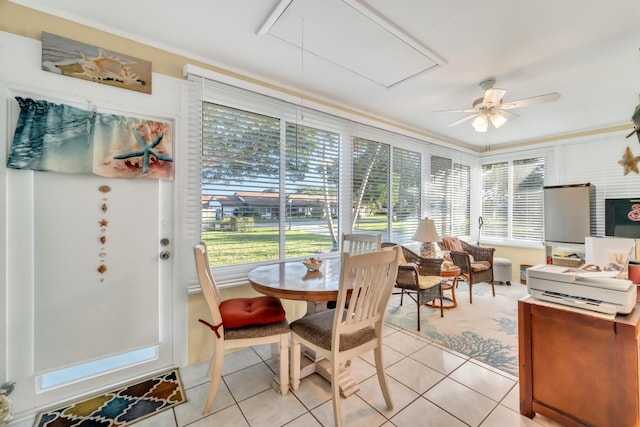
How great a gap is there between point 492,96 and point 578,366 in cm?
233

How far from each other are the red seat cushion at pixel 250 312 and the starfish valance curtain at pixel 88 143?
1.16 m

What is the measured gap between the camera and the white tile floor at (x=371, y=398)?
161 centimetres

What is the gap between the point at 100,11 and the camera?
1.75m

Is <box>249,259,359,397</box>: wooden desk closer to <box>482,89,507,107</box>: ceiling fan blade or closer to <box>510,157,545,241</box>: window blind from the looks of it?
<box>482,89,507,107</box>: ceiling fan blade

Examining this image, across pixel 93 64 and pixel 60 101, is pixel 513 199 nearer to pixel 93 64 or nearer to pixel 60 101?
pixel 93 64

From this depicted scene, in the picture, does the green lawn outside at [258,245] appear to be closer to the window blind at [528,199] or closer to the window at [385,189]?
the window at [385,189]

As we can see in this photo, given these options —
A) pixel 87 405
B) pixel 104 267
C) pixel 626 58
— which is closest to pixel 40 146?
pixel 104 267

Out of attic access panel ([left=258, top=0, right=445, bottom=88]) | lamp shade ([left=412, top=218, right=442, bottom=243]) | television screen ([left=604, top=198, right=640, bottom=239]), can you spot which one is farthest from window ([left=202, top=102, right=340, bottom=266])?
television screen ([left=604, top=198, right=640, bottom=239])

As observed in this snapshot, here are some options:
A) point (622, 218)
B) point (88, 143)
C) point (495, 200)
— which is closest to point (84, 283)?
point (88, 143)

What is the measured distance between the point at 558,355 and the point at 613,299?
1.42 feet

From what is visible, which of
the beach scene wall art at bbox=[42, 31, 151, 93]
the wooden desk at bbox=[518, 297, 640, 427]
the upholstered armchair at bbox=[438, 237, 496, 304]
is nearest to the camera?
the wooden desk at bbox=[518, 297, 640, 427]

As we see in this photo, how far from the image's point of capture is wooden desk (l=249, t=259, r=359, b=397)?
5.43 feet

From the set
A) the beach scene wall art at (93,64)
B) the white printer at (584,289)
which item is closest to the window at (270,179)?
the beach scene wall art at (93,64)

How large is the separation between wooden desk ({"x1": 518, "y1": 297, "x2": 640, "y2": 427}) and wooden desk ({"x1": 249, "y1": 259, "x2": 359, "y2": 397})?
1147mm
